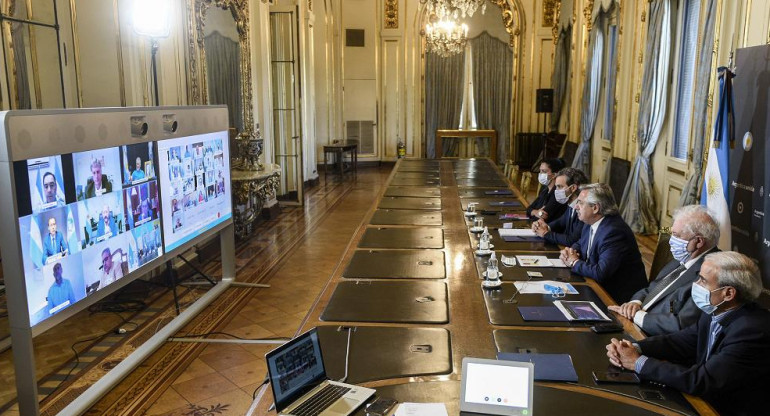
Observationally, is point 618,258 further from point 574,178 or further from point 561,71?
point 561,71

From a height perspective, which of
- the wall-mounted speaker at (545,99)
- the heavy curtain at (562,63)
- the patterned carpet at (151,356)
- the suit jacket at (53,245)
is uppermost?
the heavy curtain at (562,63)

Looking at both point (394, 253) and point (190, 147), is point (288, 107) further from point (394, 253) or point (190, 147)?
point (394, 253)

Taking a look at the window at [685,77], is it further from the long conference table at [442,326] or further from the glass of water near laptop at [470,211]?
the long conference table at [442,326]

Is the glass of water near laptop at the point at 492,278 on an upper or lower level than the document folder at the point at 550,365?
upper

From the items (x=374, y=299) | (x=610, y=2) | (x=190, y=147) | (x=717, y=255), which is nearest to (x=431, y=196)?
(x=190, y=147)

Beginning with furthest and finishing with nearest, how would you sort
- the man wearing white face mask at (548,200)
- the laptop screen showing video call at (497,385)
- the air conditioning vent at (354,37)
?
the air conditioning vent at (354,37), the man wearing white face mask at (548,200), the laptop screen showing video call at (497,385)

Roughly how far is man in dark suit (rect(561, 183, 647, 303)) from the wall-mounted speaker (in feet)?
33.4

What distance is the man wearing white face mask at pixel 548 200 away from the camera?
5.40 m

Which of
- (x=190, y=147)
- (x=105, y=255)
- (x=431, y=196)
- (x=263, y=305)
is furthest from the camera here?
(x=431, y=196)

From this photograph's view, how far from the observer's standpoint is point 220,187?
5.06 meters

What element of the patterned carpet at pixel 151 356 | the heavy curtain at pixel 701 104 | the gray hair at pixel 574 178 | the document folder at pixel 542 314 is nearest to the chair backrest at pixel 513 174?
the heavy curtain at pixel 701 104

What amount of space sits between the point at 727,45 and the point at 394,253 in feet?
11.6

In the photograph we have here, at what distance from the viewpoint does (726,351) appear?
2.14 m

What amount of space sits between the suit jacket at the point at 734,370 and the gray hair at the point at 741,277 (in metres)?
0.05
